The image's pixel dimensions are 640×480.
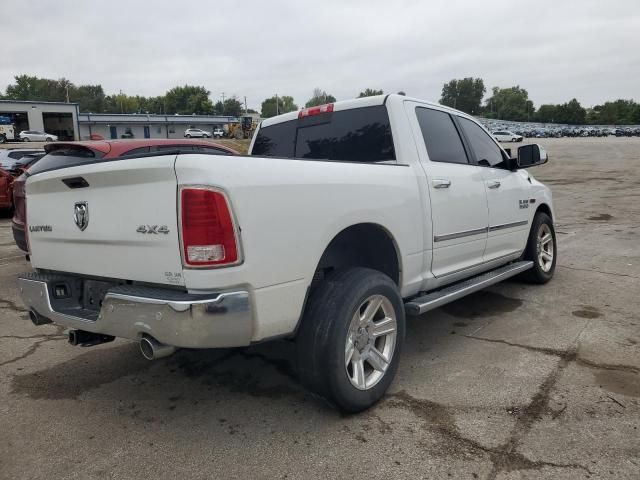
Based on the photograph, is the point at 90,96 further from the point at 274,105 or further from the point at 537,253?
the point at 537,253

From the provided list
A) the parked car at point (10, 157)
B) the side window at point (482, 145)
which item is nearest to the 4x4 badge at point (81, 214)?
the side window at point (482, 145)

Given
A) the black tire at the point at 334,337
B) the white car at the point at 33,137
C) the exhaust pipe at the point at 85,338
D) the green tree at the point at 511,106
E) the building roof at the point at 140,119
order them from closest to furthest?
the black tire at the point at 334,337, the exhaust pipe at the point at 85,338, the white car at the point at 33,137, the building roof at the point at 140,119, the green tree at the point at 511,106

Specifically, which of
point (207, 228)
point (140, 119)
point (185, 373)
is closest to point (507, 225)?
point (185, 373)

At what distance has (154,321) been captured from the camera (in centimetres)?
240

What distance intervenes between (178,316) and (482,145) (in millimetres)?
3376

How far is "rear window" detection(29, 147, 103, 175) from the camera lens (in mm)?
5574

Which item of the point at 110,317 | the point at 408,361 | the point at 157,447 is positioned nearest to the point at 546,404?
the point at 408,361

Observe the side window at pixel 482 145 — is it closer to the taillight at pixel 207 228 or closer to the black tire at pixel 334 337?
the black tire at pixel 334 337

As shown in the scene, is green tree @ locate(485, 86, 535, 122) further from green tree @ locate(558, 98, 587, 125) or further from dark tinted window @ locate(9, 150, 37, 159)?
dark tinted window @ locate(9, 150, 37, 159)

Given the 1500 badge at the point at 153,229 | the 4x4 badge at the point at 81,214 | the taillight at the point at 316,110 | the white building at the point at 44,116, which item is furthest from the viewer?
the white building at the point at 44,116

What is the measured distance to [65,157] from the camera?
572cm

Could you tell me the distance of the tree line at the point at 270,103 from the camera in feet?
396

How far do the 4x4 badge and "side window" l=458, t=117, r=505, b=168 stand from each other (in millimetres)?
3108

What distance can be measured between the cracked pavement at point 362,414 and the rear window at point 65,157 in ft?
5.90
